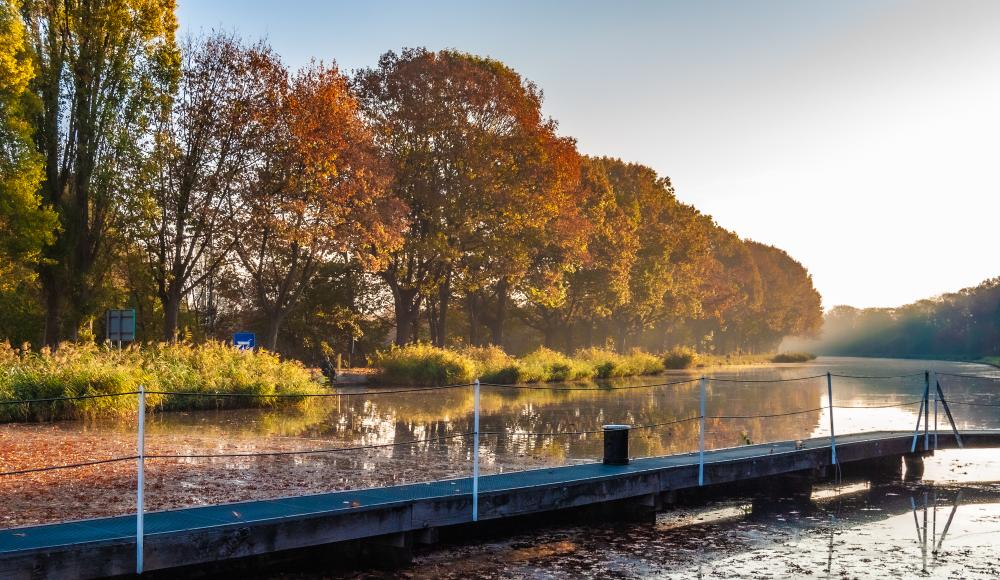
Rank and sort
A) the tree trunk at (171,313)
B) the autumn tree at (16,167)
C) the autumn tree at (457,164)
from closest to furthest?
1. the autumn tree at (16,167)
2. the tree trunk at (171,313)
3. the autumn tree at (457,164)

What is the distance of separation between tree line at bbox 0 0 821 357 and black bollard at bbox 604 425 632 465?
22.4 meters

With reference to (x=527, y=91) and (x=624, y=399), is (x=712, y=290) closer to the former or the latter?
Answer: (x=527, y=91)

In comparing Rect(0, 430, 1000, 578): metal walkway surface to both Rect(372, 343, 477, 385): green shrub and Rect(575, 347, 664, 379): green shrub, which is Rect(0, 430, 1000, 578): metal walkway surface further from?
Rect(575, 347, 664, 379): green shrub

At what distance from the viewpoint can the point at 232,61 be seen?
3425 cm

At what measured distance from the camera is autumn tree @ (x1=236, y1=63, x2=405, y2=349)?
34.6m

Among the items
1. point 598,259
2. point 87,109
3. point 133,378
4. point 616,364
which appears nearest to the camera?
point 133,378

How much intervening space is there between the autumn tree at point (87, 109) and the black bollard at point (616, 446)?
79.5ft

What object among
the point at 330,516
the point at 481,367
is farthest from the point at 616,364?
the point at 330,516

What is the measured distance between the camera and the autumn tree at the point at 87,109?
32.7 meters

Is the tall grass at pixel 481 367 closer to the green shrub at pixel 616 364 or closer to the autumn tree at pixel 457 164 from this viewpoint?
the green shrub at pixel 616 364

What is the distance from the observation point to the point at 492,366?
143 feet

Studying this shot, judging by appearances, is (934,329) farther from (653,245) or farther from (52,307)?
(52,307)

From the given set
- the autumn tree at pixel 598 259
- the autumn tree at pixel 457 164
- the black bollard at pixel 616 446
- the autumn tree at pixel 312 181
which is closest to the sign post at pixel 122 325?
the autumn tree at pixel 312 181

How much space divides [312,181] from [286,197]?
3.63 feet
